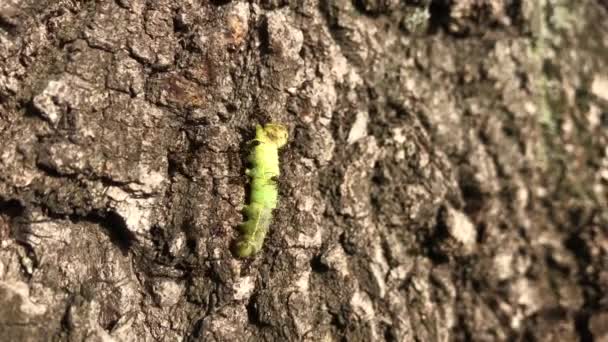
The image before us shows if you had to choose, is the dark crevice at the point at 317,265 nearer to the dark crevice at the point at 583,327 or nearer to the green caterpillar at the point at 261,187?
the green caterpillar at the point at 261,187

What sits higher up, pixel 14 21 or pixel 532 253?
pixel 14 21

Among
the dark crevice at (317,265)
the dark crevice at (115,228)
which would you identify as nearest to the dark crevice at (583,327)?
the dark crevice at (317,265)

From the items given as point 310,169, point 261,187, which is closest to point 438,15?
point 310,169

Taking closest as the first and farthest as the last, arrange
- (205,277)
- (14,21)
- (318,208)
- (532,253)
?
(14,21) < (205,277) < (318,208) < (532,253)

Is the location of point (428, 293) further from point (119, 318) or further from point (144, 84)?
point (144, 84)

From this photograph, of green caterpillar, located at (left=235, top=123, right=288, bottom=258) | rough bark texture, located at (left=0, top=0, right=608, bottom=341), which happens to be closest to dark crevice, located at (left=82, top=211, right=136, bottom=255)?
rough bark texture, located at (left=0, top=0, right=608, bottom=341)

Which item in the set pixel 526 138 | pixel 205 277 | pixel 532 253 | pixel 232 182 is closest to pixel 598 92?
pixel 526 138
